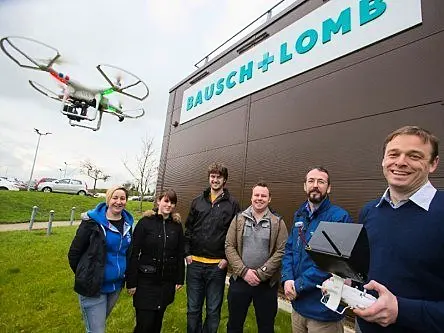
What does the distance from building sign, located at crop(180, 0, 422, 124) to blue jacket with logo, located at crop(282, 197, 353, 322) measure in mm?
3474

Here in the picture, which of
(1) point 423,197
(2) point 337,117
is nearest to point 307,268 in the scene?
(1) point 423,197

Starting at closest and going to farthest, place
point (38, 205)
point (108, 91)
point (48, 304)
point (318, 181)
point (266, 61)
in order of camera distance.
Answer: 1. point (318, 181)
2. point (48, 304)
3. point (266, 61)
4. point (108, 91)
5. point (38, 205)

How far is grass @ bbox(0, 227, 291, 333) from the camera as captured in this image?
3605 mm

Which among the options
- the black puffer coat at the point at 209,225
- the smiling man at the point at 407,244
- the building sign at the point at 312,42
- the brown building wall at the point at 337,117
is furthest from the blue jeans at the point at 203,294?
the building sign at the point at 312,42

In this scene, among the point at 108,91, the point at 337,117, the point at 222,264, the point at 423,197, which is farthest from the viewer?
the point at 108,91

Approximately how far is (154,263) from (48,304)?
9.20 ft

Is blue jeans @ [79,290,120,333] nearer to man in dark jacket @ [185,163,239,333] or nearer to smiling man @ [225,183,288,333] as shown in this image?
man in dark jacket @ [185,163,239,333]

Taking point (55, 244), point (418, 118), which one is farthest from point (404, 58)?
point (55, 244)

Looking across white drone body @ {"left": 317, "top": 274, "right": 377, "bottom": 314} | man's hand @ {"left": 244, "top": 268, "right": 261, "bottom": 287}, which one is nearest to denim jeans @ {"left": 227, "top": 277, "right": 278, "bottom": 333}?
man's hand @ {"left": 244, "top": 268, "right": 261, "bottom": 287}

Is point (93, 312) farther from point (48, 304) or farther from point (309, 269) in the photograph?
point (48, 304)

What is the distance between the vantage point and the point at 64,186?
21.9 meters

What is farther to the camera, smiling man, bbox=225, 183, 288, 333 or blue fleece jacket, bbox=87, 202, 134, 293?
smiling man, bbox=225, 183, 288, 333

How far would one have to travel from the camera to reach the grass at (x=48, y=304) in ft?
11.8

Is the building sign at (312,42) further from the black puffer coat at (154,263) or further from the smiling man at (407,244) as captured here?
the black puffer coat at (154,263)
